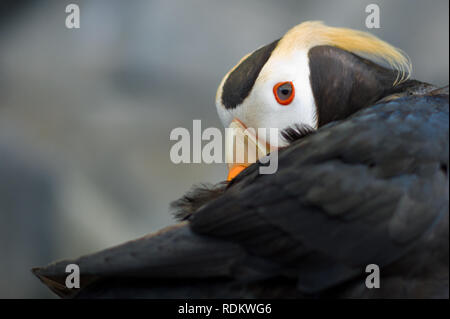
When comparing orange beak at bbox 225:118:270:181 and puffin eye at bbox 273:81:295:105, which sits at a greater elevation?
puffin eye at bbox 273:81:295:105

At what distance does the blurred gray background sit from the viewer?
88.7 inches

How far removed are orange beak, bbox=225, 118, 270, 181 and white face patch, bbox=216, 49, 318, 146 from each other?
0.03 m

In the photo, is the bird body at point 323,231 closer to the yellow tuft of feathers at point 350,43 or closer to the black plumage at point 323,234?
the black plumage at point 323,234

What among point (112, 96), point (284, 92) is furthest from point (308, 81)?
point (112, 96)

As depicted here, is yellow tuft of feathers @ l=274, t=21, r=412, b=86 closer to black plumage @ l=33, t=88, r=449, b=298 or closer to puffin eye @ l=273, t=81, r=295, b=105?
puffin eye @ l=273, t=81, r=295, b=105

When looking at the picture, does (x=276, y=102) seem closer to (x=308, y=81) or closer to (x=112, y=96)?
(x=308, y=81)

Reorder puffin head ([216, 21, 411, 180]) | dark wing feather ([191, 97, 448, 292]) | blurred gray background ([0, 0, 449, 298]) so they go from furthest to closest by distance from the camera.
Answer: blurred gray background ([0, 0, 449, 298]) → puffin head ([216, 21, 411, 180]) → dark wing feather ([191, 97, 448, 292])

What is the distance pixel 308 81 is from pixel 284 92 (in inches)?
2.7

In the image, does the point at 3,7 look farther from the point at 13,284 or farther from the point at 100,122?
the point at 13,284

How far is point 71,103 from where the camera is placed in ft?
7.79

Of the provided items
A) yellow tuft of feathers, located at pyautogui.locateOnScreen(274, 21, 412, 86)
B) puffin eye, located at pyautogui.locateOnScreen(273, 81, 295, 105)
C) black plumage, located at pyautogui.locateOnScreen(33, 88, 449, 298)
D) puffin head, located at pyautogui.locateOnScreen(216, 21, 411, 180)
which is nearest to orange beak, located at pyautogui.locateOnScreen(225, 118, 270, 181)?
puffin head, located at pyautogui.locateOnScreen(216, 21, 411, 180)

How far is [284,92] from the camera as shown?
119cm
